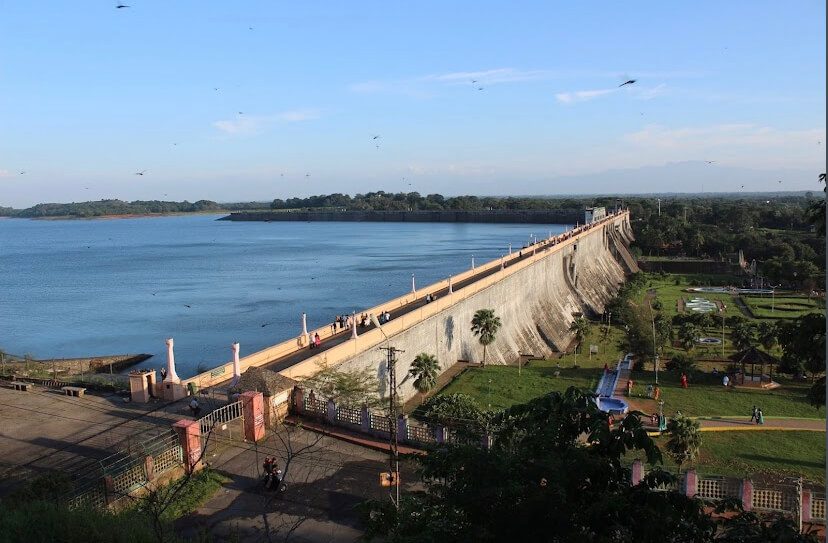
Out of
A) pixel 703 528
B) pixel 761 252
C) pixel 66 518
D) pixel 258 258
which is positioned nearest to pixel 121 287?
pixel 258 258

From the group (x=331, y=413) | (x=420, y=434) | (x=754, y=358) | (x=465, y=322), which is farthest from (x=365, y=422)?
(x=754, y=358)

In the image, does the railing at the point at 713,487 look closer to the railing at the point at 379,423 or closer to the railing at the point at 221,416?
the railing at the point at 379,423

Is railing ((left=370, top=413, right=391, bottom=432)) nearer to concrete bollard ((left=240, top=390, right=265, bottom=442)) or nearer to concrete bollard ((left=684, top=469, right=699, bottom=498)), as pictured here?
concrete bollard ((left=240, top=390, right=265, bottom=442))

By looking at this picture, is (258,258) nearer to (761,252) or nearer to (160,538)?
(761,252)

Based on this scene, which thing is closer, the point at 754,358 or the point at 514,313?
the point at 754,358

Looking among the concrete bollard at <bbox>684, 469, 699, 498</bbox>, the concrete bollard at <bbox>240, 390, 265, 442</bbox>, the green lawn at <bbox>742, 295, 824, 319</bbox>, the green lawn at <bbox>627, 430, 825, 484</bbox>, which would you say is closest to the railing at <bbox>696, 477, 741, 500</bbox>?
the concrete bollard at <bbox>684, 469, 699, 498</bbox>

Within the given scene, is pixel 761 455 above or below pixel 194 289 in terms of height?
below

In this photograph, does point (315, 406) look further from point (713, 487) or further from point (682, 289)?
point (682, 289)

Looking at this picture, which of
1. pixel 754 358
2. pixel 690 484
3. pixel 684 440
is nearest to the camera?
pixel 690 484

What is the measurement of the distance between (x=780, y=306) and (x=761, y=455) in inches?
1774

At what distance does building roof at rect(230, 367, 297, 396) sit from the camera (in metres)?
17.7

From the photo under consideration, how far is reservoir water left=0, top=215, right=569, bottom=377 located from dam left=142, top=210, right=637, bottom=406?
49.4ft

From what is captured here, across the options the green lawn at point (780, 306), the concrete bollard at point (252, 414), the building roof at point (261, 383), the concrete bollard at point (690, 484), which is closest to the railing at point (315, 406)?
the building roof at point (261, 383)

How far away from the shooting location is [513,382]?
111 feet
